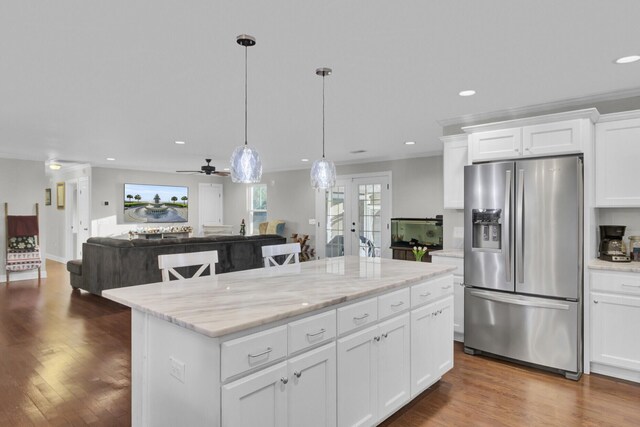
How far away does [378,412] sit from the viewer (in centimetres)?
220

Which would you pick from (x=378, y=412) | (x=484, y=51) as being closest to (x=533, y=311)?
(x=378, y=412)

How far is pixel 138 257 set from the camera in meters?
5.11

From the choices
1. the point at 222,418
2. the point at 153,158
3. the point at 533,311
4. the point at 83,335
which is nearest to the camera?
the point at 222,418

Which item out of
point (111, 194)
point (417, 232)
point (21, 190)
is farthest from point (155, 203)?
point (417, 232)

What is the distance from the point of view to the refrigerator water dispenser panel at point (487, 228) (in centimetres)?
338

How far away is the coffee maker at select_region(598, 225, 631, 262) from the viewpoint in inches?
125

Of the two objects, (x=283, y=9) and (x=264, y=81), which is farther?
(x=264, y=81)

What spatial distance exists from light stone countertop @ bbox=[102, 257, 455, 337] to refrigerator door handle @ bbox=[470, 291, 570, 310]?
80 cm

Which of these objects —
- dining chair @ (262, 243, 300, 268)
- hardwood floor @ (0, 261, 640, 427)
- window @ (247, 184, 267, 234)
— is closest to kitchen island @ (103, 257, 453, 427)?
hardwood floor @ (0, 261, 640, 427)

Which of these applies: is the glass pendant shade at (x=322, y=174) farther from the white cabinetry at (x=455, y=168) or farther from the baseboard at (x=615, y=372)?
the baseboard at (x=615, y=372)

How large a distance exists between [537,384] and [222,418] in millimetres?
2656

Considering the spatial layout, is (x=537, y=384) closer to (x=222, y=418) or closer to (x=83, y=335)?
(x=222, y=418)

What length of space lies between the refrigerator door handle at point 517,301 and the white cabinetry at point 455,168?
0.98 meters

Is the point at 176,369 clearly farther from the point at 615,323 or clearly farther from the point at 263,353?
the point at 615,323
